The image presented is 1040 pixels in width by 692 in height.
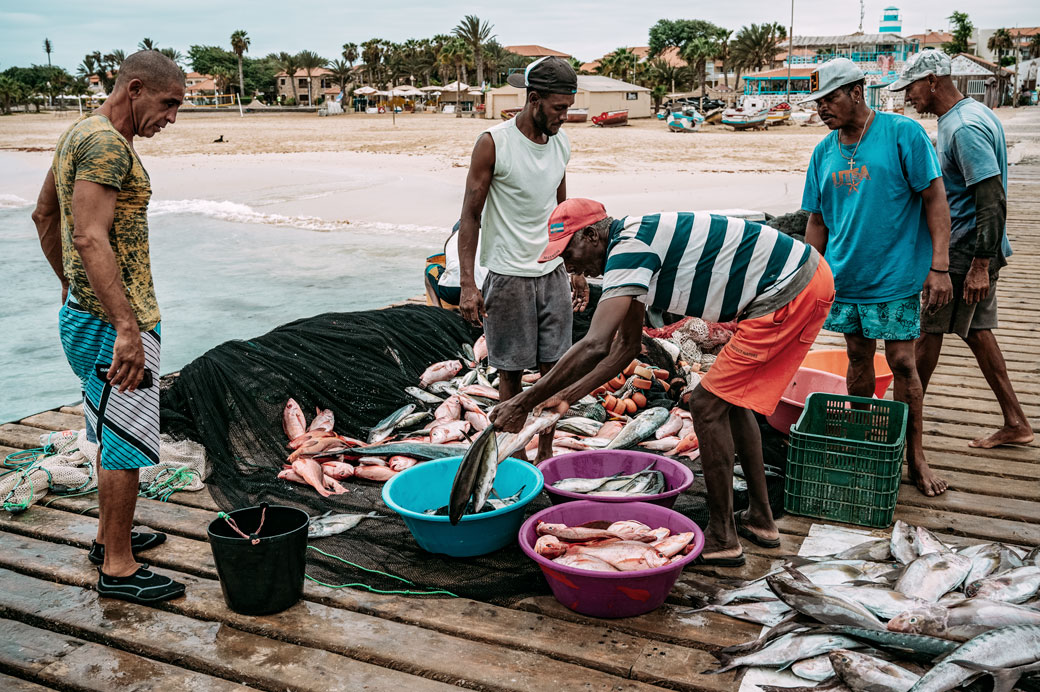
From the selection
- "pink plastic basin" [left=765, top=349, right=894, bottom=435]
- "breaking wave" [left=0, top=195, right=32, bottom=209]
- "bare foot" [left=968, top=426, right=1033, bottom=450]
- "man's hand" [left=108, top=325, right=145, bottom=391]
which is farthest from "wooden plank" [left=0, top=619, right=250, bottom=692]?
"breaking wave" [left=0, top=195, right=32, bottom=209]

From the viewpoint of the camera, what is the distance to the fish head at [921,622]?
8.70 ft

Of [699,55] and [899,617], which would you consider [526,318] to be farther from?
[699,55]

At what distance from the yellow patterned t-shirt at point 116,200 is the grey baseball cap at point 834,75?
2823mm

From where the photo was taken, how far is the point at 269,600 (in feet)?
10.4

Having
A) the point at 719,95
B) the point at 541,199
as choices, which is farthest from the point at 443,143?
the point at 719,95

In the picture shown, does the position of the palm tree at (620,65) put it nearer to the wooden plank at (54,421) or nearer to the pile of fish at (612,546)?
the wooden plank at (54,421)

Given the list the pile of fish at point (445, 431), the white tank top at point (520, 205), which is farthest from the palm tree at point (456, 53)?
the white tank top at point (520, 205)

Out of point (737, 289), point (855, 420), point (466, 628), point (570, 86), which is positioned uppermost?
point (570, 86)

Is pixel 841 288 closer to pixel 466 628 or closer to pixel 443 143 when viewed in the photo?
pixel 466 628

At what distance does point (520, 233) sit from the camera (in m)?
4.32

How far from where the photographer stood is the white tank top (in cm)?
423

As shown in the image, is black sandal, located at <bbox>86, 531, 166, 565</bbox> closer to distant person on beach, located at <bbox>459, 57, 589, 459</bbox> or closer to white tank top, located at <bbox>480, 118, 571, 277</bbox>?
distant person on beach, located at <bbox>459, 57, 589, 459</bbox>

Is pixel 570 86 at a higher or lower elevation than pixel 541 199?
higher

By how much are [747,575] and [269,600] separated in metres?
1.84
